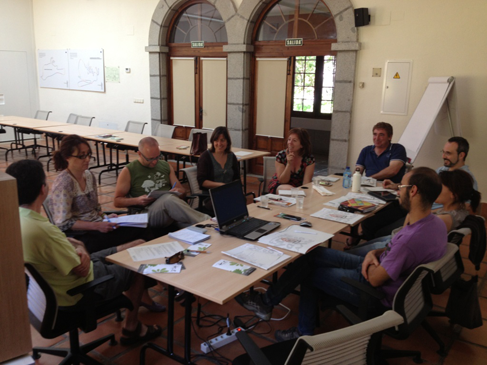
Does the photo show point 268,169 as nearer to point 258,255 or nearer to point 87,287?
point 258,255

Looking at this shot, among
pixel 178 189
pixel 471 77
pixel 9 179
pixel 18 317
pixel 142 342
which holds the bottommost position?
pixel 142 342

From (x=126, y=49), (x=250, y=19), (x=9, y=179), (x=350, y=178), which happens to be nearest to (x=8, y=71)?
(x=126, y=49)

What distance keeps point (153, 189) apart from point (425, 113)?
3.81 metres

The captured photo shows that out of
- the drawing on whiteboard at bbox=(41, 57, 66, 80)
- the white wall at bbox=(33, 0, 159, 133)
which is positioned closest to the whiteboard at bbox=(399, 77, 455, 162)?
the white wall at bbox=(33, 0, 159, 133)

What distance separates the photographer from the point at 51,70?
35.9 ft

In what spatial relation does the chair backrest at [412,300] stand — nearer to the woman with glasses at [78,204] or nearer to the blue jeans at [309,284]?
the blue jeans at [309,284]

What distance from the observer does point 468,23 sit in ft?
17.6

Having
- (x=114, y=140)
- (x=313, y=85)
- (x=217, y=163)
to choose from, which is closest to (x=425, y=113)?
(x=313, y=85)

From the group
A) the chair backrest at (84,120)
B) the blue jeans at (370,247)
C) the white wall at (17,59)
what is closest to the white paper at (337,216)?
the blue jeans at (370,247)

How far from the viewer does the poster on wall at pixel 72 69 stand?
987cm

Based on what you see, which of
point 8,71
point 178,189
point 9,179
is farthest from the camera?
point 8,71

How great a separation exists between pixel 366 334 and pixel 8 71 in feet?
39.0

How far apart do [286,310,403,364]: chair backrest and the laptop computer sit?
121cm

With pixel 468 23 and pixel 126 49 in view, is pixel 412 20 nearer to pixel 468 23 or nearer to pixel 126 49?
pixel 468 23
